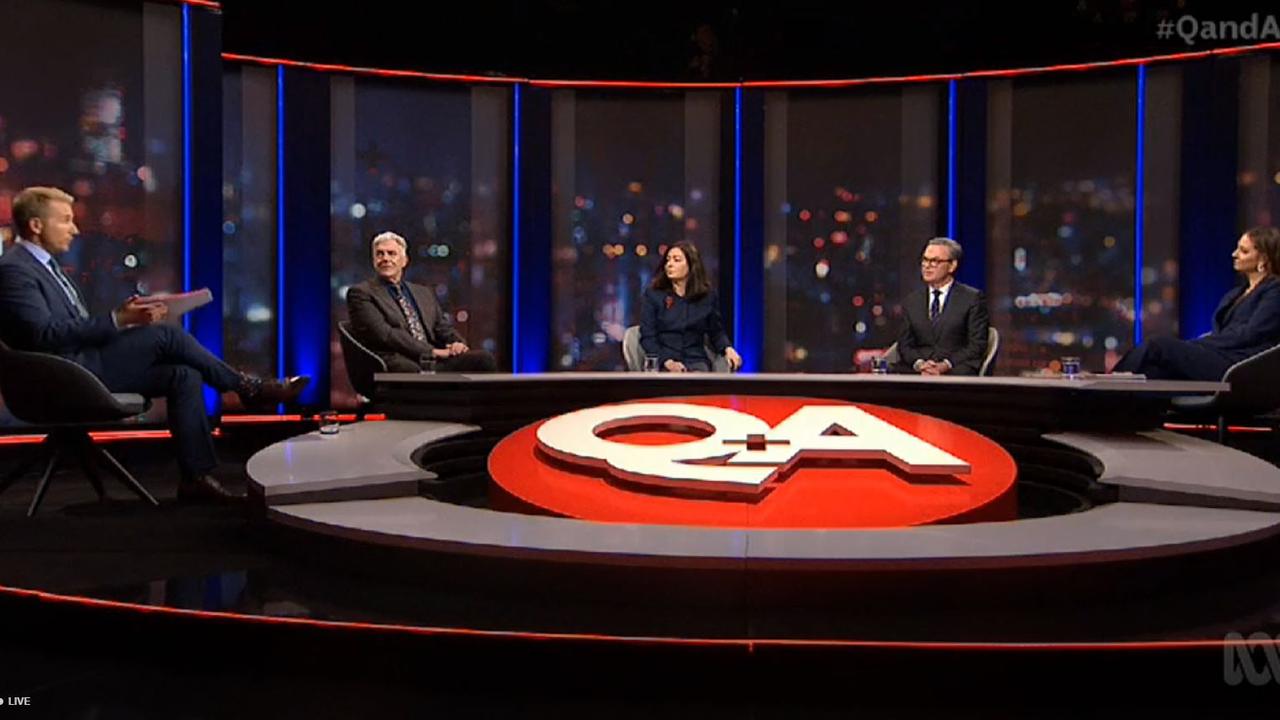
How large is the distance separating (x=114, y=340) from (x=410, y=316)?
1.77 metres

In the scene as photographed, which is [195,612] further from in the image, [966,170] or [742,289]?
[966,170]

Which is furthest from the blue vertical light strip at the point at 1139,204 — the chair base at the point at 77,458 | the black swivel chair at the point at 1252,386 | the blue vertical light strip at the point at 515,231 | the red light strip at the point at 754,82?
the chair base at the point at 77,458

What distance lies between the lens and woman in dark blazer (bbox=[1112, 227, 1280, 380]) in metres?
4.79

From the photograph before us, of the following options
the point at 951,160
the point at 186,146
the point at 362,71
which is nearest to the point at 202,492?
the point at 186,146

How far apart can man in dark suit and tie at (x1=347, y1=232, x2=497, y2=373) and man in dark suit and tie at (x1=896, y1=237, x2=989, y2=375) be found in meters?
2.31

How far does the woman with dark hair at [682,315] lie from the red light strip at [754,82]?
11.0 feet

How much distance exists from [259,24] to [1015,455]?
240 inches

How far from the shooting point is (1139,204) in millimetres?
7504

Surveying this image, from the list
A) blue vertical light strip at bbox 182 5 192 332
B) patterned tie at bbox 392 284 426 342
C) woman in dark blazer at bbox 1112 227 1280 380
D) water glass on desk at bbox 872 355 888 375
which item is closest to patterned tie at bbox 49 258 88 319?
patterned tie at bbox 392 284 426 342

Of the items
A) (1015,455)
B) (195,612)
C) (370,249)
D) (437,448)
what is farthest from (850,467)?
(370,249)

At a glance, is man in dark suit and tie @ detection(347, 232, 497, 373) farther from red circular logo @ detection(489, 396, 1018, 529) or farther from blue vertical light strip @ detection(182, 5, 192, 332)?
blue vertical light strip @ detection(182, 5, 192, 332)

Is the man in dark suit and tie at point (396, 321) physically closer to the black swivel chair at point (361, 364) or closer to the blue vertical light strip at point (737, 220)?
the black swivel chair at point (361, 364)

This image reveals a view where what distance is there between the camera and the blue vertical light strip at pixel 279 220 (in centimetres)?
777

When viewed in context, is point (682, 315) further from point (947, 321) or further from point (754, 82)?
point (754, 82)
